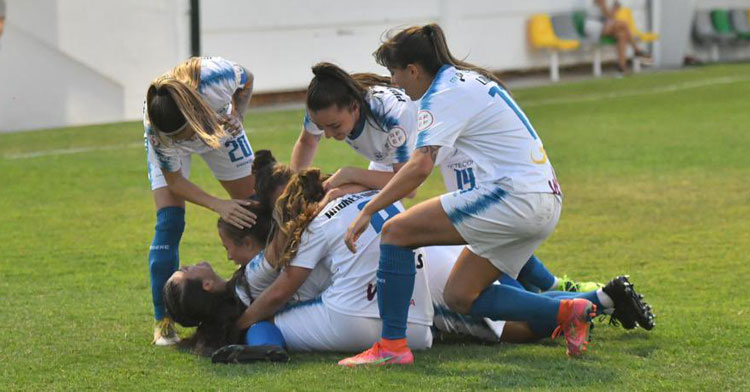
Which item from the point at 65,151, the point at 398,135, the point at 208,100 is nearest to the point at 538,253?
the point at 398,135

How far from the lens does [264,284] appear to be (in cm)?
556

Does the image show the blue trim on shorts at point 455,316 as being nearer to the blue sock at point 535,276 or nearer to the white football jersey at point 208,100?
the blue sock at point 535,276

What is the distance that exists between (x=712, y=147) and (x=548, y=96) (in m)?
6.62

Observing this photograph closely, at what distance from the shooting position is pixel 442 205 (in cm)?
499

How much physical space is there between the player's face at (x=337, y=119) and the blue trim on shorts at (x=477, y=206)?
2.56 feet

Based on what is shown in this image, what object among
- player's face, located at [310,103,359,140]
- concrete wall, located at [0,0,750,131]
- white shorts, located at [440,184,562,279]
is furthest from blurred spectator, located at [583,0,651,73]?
white shorts, located at [440,184,562,279]

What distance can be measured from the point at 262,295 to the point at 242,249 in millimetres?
341

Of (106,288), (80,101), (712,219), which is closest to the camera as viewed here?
(106,288)

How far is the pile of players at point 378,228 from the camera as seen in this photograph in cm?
497

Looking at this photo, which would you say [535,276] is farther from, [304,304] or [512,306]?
[304,304]

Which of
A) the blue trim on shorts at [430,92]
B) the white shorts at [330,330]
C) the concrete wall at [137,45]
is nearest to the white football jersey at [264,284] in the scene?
the white shorts at [330,330]

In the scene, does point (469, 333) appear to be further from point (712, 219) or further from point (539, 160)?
point (712, 219)

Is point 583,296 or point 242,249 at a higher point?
point 242,249

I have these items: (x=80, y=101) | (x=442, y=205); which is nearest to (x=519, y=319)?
(x=442, y=205)
